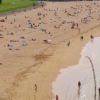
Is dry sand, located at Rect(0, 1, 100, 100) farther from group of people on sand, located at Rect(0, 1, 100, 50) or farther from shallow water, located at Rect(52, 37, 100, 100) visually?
shallow water, located at Rect(52, 37, 100, 100)

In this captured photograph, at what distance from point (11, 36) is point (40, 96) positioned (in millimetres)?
24278

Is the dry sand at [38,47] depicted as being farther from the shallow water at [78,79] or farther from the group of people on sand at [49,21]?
the shallow water at [78,79]

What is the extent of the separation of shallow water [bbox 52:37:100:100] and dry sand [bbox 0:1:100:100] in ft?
1.96

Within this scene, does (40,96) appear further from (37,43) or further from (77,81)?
(37,43)

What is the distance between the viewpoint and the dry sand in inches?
1209

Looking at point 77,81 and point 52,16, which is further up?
point 52,16

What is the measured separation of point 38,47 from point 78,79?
13344 mm

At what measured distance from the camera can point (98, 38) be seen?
51.9 m

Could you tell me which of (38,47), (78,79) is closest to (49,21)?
(38,47)

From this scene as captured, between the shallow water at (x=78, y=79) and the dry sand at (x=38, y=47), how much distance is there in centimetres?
60

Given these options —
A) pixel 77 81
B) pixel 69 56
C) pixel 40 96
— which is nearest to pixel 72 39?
pixel 69 56

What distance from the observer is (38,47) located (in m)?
45.6

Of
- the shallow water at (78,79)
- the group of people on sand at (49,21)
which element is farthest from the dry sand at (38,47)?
the shallow water at (78,79)

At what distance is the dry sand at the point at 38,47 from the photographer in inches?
1209
